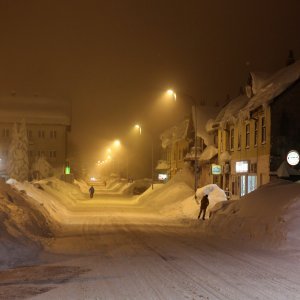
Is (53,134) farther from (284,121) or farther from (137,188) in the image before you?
(284,121)

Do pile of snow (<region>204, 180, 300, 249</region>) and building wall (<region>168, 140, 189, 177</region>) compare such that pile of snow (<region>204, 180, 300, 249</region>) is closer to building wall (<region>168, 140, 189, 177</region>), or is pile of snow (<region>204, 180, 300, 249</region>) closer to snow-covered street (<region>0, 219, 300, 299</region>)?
snow-covered street (<region>0, 219, 300, 299</region>)

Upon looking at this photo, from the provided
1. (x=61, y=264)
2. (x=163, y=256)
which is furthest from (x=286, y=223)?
(x=61, y=264)

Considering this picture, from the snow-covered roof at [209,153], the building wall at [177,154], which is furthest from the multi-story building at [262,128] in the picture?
the building wall at [177,154]

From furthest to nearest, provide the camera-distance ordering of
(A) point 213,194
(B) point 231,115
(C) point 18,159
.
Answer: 1. (C) point 18,159
2. (B) point 231,115
3. (A) point 213,194

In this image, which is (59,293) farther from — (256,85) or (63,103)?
(63,103)

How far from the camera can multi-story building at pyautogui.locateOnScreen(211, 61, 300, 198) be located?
37.2 metres

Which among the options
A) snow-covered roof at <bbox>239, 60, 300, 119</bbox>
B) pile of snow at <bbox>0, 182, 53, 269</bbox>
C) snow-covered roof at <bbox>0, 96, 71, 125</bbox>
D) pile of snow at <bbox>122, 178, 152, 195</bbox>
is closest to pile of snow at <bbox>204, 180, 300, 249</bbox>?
pile of snow at <bbox>0, 182, 53, 269</bbox>

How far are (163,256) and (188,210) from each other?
2426cm

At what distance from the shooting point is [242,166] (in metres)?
43.8

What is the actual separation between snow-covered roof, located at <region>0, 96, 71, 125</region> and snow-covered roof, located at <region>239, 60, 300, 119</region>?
73237 mm

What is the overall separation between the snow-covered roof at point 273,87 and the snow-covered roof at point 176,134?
1105 inches

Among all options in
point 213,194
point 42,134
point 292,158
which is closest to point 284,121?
point 292,158

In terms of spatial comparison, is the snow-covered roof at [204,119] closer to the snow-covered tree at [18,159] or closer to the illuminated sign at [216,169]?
the illuminated sign at [216,169]

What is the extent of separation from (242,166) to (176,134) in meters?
32.9
